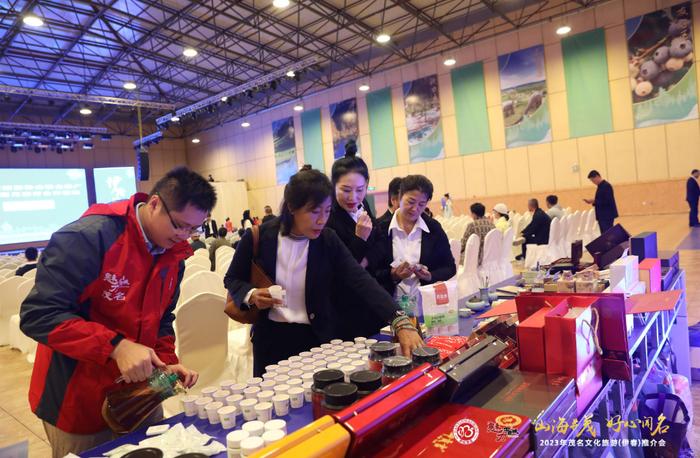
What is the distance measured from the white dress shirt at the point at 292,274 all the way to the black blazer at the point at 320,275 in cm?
2

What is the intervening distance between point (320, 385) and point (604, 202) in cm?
832

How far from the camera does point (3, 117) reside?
17438 millimetres

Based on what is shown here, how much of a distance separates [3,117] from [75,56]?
24.3 ft

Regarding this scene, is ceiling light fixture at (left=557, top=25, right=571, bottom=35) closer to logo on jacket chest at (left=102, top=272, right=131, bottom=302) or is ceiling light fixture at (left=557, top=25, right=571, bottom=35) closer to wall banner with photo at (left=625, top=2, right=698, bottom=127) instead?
wall banner with photo at (left=625, top=2, right=698, bottom=127)

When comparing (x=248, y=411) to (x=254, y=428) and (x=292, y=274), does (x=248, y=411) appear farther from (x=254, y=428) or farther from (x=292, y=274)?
(x=292, y=274)

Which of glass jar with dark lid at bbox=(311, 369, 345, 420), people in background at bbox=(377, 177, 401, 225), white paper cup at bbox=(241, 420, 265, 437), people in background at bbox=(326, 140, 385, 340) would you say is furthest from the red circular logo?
people in background at bbox=(377, 177, 401, 225)

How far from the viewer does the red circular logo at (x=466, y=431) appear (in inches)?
33.2

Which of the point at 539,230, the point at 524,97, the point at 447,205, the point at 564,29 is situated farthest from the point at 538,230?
the point at 564,29

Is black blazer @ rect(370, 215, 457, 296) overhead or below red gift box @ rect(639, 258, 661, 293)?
overhead

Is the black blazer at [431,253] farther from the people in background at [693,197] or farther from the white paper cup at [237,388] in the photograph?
Result: the people in background at [693,197]

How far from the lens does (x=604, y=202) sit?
793 cm

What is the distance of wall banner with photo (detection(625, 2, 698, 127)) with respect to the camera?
11016mm

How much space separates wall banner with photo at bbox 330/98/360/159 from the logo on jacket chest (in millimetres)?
15287

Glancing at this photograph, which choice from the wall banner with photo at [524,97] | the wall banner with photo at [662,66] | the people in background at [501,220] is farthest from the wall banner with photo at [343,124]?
the people in background at [501,220]
